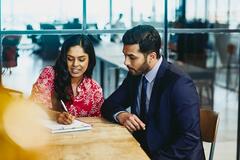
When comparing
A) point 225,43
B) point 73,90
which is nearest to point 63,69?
point 73,90

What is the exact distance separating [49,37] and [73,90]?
1.14m

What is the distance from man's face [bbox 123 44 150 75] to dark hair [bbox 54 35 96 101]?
1.51ft

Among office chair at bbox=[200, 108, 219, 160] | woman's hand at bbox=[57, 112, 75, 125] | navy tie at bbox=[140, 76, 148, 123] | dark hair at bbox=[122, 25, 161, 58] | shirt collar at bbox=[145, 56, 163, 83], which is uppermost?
dark hair at bbox=[122, 25, 161, 58]

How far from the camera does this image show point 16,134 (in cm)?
30

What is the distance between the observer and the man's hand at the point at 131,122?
1.83 metres

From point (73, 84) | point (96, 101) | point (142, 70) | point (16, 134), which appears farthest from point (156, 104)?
point (16, 134)

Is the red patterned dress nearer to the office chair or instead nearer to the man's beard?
the man's beard

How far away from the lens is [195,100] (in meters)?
1.74

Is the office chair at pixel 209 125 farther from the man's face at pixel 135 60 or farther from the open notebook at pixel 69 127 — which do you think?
the open notebook at pixel 69 127

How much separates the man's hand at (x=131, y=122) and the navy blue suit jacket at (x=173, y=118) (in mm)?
38

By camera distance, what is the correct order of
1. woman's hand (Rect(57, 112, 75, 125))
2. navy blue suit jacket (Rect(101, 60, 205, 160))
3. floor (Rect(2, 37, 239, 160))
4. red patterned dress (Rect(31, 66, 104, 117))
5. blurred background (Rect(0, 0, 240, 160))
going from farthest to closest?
floor (Rect(2, 37, 239, 160)) → blurred background (Rect(0, 0, 240, 160)) → red patterned dress (Rect(31, 66, 104, 117)) → woman's hand (Rect(57, 112, 75, 125)) → navy blue suit jacket (Rect(101, 60, 205, 160))

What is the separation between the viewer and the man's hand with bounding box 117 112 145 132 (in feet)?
6.00

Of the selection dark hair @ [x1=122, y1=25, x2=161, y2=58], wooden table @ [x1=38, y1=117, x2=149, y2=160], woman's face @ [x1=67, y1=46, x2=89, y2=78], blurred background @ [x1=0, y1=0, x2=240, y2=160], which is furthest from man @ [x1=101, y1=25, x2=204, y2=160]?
blurred background @ [x1=0, y1=0, x2=240, y2=160]

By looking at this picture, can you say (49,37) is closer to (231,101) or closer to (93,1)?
(93,1)
